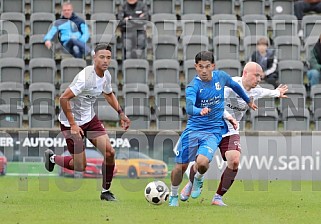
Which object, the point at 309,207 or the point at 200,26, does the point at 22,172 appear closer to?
the point at 200,26

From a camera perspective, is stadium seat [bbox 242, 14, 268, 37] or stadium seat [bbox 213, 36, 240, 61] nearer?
stadium seat [bbox 213, 36, 240, 61]

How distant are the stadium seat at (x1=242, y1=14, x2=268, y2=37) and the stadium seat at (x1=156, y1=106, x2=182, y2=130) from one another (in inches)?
131

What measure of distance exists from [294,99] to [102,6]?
5.68 metres

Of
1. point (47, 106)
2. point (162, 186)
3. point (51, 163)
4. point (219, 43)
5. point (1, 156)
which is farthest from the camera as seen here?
point (219, 43)

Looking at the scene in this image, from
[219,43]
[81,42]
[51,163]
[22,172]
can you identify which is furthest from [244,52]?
[51,163]

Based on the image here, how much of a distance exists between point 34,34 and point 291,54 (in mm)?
6526

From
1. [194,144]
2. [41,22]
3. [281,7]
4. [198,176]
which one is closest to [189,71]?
[281,7]

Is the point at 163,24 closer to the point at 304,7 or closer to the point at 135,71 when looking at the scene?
the point at 135,71

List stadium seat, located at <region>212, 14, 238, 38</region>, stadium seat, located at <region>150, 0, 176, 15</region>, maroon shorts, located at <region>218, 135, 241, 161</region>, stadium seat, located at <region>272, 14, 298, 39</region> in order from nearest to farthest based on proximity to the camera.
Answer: maroon shorts, located at <region>218, 135, 241, 161</region> < stadium seat, located at <region>212, 14, 238, 38</region> < stadium seat, located at <region>272, 14, 298, 39</region> < stadium seat, located at <region>150, 0, 176, 15</region>

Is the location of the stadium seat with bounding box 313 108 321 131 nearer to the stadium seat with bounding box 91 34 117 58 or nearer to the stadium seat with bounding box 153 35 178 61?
the stadium seat with bounding box 153 35 178 61

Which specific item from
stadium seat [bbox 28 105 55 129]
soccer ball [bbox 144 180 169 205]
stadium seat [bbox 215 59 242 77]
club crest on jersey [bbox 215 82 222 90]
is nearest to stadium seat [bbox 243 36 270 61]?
stadium seat [bbox 215 59 242 77]

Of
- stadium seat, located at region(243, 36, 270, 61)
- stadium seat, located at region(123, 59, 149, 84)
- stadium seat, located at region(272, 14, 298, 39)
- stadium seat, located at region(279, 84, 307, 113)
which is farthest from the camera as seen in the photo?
stadium seat, located at region(272, 14, 298, 39)

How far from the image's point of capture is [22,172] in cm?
1780

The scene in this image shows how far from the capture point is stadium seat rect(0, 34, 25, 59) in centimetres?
2000
